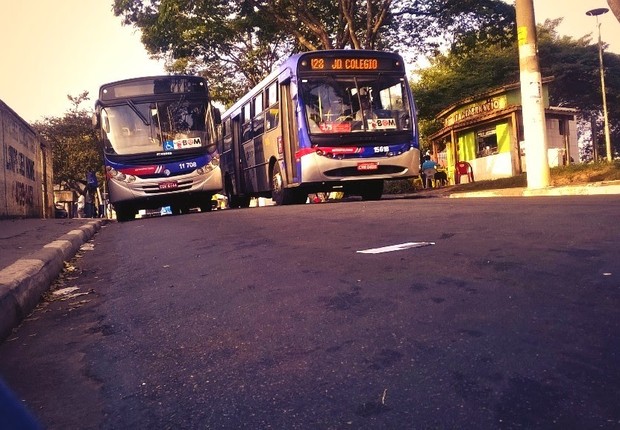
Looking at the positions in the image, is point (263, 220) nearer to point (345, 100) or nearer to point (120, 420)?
point (345, 100)

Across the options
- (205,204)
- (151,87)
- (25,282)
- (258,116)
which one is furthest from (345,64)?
(25,282)

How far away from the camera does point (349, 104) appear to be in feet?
46.3

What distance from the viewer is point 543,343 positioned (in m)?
2.81

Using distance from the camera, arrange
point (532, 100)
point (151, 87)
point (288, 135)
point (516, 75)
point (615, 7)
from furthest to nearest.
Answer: point (516, 75) → point (151, 87) → point (288, 135) → point (615, 7) → point (532, 100)

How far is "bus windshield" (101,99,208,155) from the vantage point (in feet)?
48.7

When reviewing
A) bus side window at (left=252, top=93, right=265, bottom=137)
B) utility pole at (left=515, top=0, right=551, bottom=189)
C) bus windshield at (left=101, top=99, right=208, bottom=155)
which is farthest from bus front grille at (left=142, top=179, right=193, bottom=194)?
utility pole at (left=515, top=0, right=551, bottom=189)

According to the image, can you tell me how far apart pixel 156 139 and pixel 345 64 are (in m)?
4.74

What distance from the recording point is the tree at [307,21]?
21391 mm

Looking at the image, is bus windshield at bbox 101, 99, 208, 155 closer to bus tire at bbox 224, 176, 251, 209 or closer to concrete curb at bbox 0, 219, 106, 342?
bus tire at bbox 224, 176, 251, 209

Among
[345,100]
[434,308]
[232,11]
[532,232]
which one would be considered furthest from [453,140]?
[434,308]

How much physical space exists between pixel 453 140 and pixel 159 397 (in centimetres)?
2817

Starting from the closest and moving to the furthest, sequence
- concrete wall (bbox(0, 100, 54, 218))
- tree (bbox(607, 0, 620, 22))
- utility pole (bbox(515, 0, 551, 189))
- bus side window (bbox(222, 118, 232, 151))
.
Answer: utility pole (bbox(515, 0, 551, 189))
tree (bbox(607, 0, 620, 22))
concrete wall (bbox(0, 100, 54, 218))
bus side window (bbox(222, 118, 232, 151))

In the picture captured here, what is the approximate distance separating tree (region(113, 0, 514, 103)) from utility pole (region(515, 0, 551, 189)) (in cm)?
764

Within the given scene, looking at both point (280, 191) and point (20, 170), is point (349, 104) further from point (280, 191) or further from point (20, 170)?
point (20, 170)
